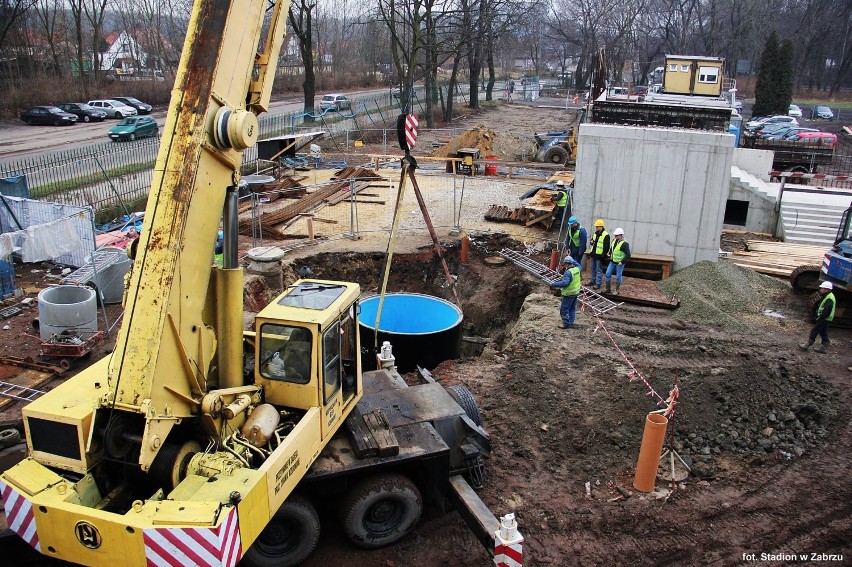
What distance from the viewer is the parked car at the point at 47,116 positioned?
36.7 meters

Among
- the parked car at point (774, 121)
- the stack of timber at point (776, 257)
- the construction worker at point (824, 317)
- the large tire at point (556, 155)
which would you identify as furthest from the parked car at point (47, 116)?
the parked car at point (774, 121)

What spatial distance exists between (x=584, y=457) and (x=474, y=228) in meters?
10.7

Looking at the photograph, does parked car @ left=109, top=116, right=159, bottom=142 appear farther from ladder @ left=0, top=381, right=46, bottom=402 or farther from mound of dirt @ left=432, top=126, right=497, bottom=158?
ladder @ left=0, top=381, right=46, bottom=402

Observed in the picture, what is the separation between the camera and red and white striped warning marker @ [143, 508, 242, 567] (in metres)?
5.09

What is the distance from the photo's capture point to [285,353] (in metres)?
6.71

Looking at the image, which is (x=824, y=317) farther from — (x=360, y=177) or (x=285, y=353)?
(x=360, y=177)

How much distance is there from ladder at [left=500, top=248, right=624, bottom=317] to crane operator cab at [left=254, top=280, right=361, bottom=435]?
752cm

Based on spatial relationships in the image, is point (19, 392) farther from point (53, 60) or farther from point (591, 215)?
point (53, 60)

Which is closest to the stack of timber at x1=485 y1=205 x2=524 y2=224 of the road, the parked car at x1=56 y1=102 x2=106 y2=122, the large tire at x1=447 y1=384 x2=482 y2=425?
the large tire at x1=447 y1=384 x2=482 y2=425

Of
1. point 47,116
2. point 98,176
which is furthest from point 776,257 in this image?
point 47,116

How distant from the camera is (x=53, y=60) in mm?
46719

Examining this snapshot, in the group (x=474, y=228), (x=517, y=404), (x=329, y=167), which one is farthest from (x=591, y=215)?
(x=329, y=167)

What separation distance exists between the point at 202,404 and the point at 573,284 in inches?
319

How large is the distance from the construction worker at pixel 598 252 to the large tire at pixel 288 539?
9359 millimetres
